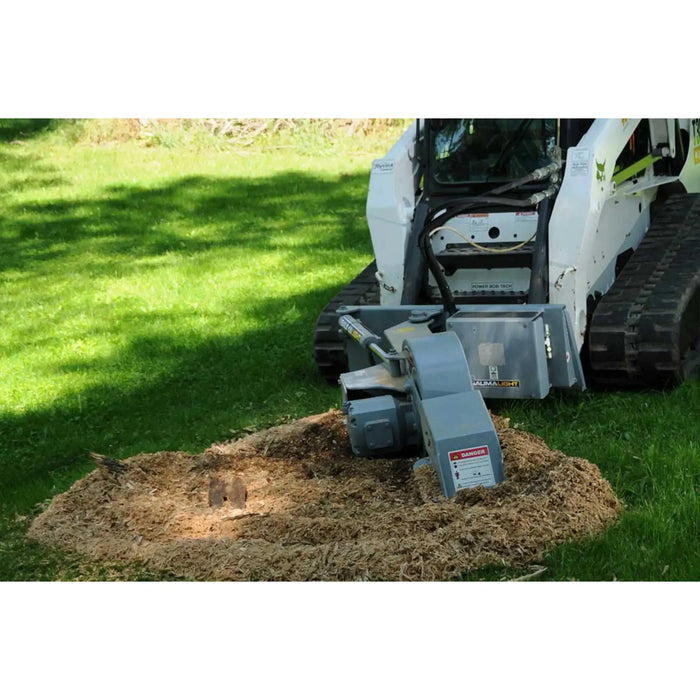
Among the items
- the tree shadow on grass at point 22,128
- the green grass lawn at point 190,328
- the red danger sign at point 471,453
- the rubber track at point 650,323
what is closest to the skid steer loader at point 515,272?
the rubber track at point 650,323

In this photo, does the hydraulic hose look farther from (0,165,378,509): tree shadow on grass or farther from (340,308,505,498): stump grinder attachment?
(0,165,378,509): tree shadow on grass

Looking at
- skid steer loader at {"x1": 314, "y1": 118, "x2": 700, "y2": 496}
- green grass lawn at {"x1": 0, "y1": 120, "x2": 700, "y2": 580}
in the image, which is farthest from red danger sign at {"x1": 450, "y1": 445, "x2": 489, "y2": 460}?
green grass lawn at {"x1": 0, "y1": 120, "x2": 700, "y2": 580}

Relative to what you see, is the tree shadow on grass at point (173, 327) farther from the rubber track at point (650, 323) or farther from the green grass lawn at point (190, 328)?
the rubber track at point (650, 323)

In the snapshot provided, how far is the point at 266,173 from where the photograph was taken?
1659cm

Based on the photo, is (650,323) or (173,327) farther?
(173,327)

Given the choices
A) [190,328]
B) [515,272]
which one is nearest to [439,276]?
[515,272]

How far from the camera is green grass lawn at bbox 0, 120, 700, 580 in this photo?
6.03m

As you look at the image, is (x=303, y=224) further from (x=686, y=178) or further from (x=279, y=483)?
(x=279, y=483)

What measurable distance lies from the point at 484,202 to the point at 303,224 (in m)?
6.94

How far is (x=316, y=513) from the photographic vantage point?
233 inches

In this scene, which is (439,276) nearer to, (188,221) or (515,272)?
(515,272)

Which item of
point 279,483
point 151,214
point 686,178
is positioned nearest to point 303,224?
point 151,214

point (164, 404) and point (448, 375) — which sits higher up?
point (448, 375)

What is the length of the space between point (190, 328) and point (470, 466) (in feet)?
16.0
